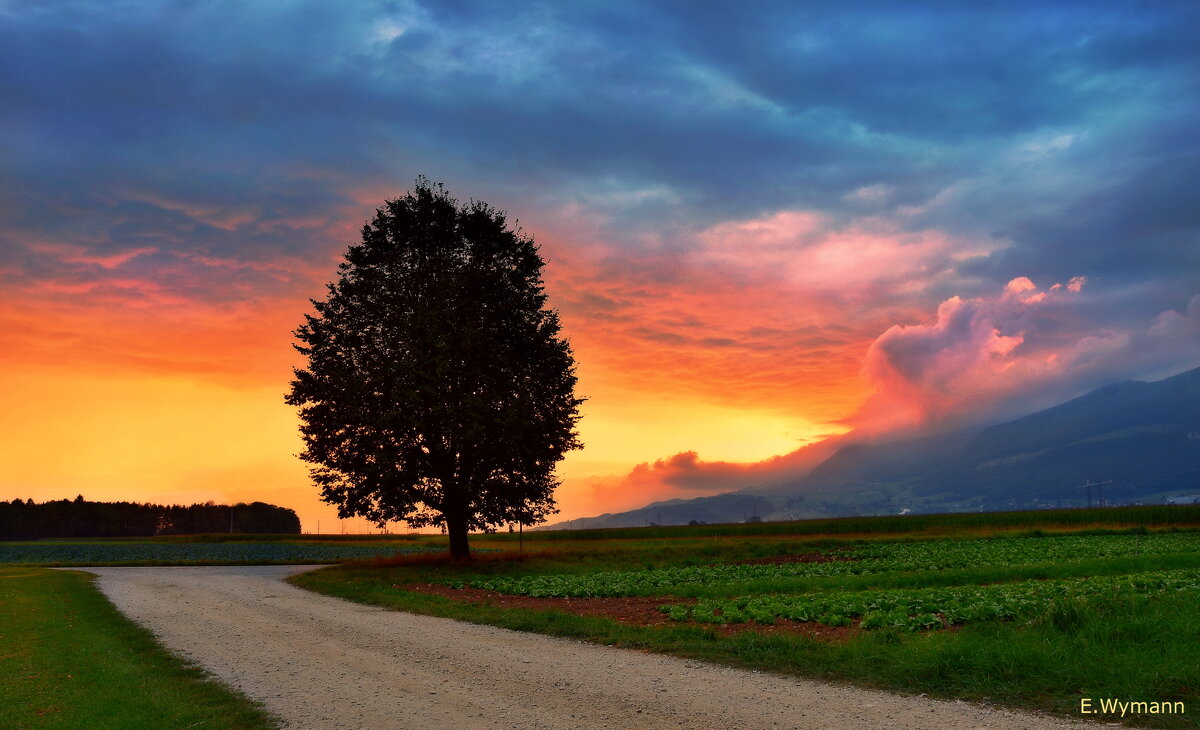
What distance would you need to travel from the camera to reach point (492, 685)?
14727 mm

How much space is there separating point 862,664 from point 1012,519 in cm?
8833

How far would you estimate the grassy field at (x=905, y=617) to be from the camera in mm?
13414

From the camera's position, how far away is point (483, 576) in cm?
3984

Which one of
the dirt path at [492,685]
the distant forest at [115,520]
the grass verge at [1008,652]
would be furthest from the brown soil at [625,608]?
the distant forest at [115,520]

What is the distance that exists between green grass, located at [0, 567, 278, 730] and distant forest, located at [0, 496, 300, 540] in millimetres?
181180

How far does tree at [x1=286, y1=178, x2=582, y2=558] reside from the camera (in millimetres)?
43781

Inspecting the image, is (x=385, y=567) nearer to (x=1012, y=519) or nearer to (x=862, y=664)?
(x=862, y=664)

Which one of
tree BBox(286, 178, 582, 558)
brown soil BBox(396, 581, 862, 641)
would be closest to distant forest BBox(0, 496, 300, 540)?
tree BBox(286, 178, 582, 558)

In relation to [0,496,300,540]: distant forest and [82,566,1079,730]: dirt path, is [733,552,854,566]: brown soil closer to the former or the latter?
[82,566,1079,730]: dirt path

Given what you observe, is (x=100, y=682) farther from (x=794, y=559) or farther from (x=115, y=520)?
(x=115, y=520)

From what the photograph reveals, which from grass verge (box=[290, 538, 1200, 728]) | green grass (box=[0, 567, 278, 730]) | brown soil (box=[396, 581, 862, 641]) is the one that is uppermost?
green grass (box=[0, 567, 278, 730])

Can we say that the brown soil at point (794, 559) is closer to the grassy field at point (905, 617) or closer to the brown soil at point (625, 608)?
the grassy field at point (905, 617)

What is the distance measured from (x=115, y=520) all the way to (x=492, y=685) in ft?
699

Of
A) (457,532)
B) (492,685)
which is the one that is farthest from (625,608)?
(457,532)
